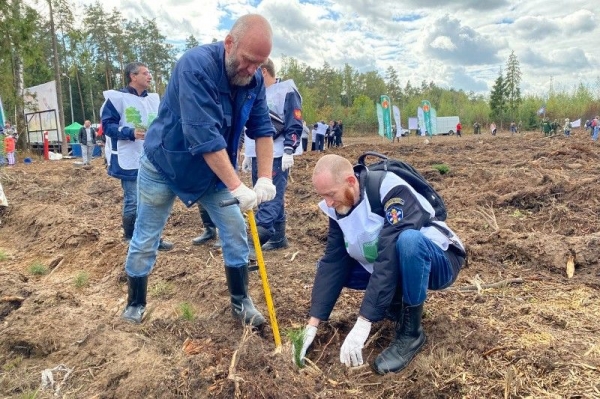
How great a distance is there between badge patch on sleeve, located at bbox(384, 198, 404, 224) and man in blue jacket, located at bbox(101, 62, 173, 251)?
3.23 meters

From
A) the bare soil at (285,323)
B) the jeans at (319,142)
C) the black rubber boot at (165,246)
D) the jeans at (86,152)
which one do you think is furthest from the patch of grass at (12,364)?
the jeans at (319,142)

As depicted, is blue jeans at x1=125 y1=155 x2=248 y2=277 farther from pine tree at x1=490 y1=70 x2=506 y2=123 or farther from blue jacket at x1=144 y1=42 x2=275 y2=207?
pine tree at x1=490 y1=70 x2=506 y2=123

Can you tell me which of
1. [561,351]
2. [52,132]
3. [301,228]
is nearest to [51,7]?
[52,132]

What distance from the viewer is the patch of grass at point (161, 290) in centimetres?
404

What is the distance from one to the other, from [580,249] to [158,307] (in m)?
3.61

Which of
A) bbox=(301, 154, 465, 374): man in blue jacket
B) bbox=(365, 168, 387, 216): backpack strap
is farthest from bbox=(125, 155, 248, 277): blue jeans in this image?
bbox=(365, 168, 387, 216): backpack strap

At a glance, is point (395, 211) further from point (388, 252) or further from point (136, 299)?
point (136, 299)

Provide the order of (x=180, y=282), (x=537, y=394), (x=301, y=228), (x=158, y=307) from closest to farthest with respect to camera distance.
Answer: (x=537, y=394) < (x=158, y=307) < (x=180, y=282) < (x=301, y=228)

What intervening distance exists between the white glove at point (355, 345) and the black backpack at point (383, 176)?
635 millimetres

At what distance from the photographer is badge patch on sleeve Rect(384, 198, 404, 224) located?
2.68m

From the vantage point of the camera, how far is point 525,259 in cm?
442

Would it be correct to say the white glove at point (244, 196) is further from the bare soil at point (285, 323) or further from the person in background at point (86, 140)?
the person in background at point (86, 140)

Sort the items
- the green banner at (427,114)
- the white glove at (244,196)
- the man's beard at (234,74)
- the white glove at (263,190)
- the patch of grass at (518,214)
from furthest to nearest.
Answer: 1. the green banner at (427,114)
2. the patch of grass at (518,214)
3. the white glove at (263,190)
4. the white glove at (244,196)
5. the man's beard at (234,74)

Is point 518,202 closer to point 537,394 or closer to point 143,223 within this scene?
point 537,394
